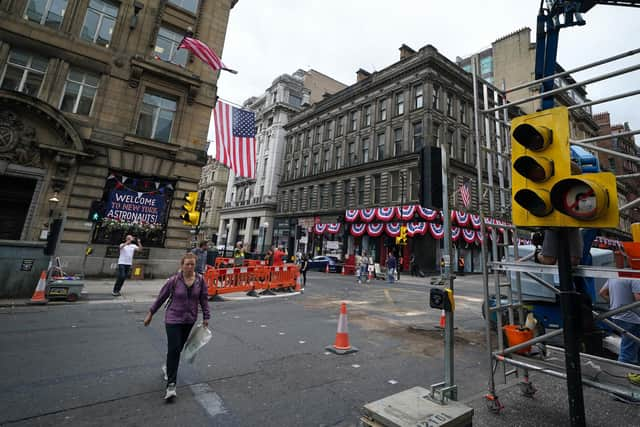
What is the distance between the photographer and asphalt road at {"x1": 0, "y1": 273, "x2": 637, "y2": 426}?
3.42m

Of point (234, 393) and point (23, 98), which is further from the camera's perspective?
point (23, 98)

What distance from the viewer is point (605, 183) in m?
2.57

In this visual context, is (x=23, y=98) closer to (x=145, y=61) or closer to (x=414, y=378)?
(x=145, y=61)

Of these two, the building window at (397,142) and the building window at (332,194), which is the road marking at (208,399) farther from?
the building window at (332,194)

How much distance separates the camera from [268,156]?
4841cm

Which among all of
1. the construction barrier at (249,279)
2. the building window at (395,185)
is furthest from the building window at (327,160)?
the construction barrier at (249,279)

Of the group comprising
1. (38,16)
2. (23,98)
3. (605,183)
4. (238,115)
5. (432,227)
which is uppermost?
(38,16)

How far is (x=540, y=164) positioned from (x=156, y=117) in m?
18.5

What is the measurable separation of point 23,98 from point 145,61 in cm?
554

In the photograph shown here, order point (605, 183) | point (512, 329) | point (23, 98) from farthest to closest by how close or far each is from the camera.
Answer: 1. point (23, 98)
2. point (512, 329)
3. point (605, 183)

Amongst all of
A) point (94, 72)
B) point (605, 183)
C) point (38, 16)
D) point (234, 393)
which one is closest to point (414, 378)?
point (234, 393)

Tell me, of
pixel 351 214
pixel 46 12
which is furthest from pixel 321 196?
pixel 46 12

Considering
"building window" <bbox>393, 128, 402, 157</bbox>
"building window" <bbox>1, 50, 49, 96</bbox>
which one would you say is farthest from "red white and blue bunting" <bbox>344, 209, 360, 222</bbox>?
"building window" <bbox>1, 50, 49, 96</bbox>

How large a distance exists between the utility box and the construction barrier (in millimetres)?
8912
